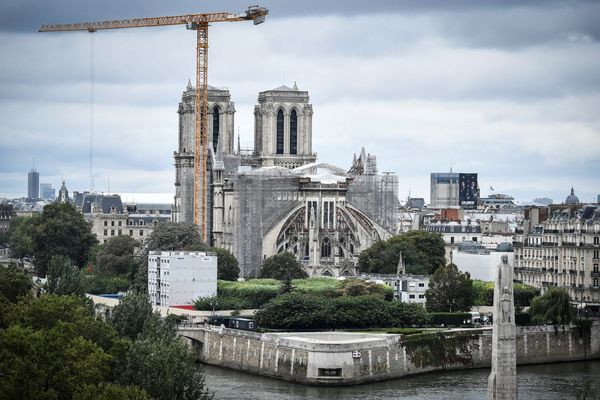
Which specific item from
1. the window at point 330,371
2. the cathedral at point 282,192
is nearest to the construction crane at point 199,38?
the cathedral at point 282,192

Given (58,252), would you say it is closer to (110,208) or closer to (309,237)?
(309,237)

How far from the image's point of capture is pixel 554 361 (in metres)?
95.1

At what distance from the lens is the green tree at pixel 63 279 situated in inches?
3775

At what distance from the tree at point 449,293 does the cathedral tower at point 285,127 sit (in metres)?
48.7

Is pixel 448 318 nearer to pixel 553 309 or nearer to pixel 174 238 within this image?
pixel 553 309

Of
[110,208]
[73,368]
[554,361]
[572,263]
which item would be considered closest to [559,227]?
[572,263]

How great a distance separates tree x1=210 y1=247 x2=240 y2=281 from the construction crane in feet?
62.1

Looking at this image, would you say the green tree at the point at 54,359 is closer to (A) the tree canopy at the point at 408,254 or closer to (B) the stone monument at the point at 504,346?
(B) the stone monument at the point at 504,346

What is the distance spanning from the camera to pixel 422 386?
278 feet

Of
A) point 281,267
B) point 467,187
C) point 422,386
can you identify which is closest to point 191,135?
point 281,267

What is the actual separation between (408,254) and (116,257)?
25.9m

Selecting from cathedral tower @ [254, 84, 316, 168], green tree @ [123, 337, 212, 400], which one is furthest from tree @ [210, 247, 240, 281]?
green tree @ [123, 337, 212, 400]

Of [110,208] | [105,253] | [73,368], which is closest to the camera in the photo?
[73,368]

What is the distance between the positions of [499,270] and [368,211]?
80343 mm
